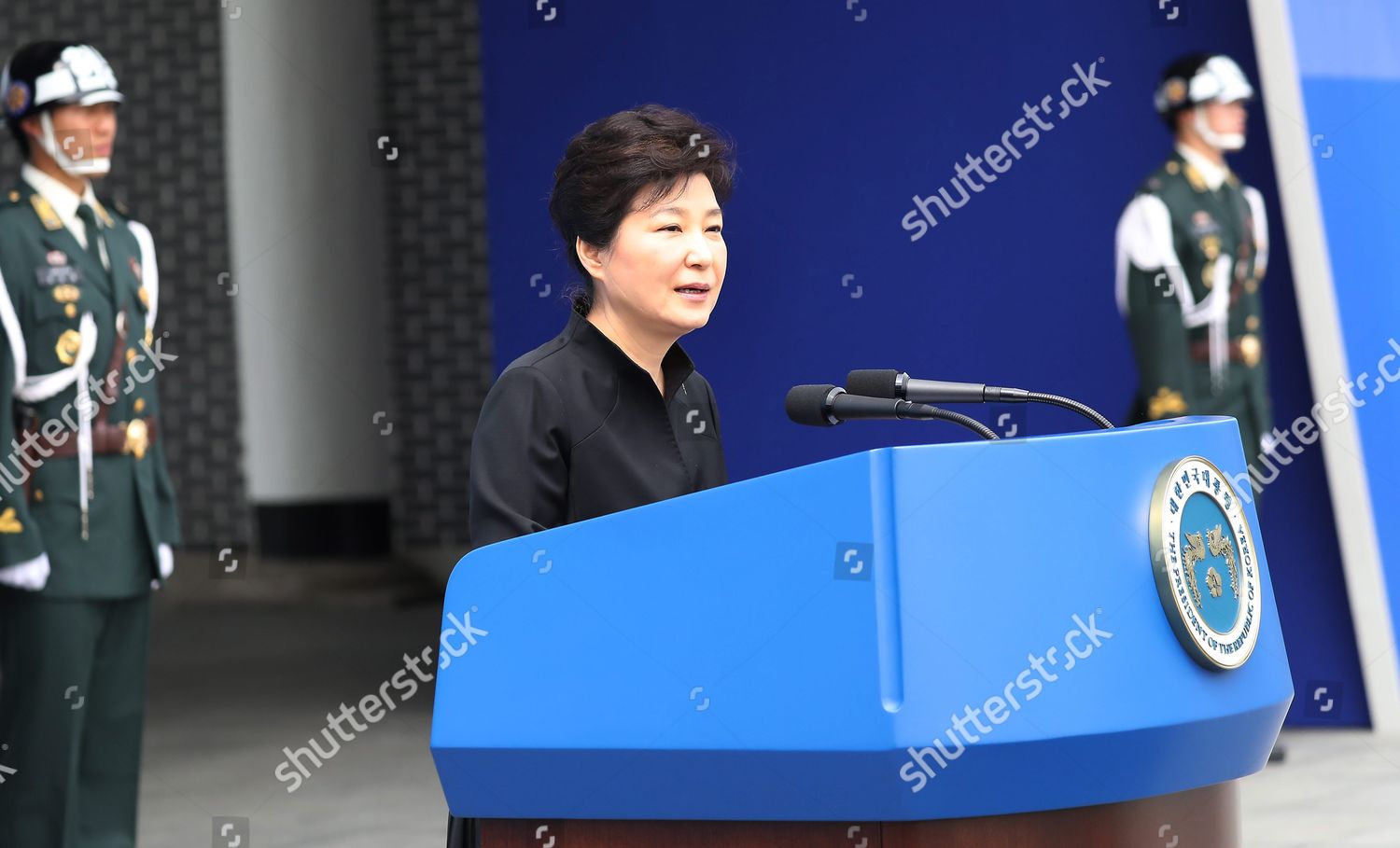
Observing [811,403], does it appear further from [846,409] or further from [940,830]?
[940,830]

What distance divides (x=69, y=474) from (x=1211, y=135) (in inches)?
123

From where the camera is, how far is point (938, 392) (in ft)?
6.19

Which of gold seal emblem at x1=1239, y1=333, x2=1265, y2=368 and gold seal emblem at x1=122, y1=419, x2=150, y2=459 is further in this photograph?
gold seal emblem at x1=1239, y1=333, x2=1265, y2=368

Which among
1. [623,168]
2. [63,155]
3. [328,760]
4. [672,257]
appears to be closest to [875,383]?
[672,257]

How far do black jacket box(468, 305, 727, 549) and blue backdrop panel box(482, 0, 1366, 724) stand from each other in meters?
3.28

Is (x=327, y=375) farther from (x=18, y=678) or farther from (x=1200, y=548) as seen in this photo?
(x=1200, y=548)

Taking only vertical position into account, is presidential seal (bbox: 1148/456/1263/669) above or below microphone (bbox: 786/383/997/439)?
below

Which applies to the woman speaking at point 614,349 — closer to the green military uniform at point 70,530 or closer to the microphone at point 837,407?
the microphone at point 837,407

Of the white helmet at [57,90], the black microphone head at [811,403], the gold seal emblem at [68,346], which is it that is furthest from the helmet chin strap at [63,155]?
the black microphone head at [811,403]

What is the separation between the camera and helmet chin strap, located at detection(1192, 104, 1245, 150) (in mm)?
5109

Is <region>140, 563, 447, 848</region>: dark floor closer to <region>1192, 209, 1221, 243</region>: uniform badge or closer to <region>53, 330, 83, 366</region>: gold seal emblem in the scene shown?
<region>53, 330, 83, 366</region>: gold seal emblem

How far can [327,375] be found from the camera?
9.40 m

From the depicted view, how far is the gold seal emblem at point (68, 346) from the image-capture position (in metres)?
3.86

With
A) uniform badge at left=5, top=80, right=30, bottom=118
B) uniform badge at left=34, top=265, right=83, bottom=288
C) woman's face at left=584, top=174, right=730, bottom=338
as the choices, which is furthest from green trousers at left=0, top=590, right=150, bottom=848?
woman's face at left=584, top=174, right=730, bottom=338
